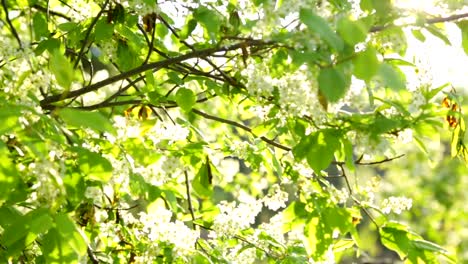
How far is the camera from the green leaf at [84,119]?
152 centimetres

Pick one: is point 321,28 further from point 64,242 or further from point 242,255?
point 242,255

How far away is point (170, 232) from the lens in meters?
2.47

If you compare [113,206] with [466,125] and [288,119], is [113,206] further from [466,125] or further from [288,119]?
[466,125]

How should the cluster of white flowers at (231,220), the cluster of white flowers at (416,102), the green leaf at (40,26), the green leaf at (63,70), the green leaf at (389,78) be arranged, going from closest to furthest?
the green leaf at (389,78), the green leaf at (63,70), the cluster of white flowers at (416,102), the cluster of white flowers at (231,220), the green leaf at (40,26)

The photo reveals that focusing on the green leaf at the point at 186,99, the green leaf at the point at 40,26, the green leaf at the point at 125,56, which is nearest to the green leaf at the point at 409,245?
the green leaf at the point at 186,99

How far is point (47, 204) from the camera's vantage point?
1836mm

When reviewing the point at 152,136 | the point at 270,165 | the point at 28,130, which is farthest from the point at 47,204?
the point at 270,165

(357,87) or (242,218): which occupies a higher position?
(357,87)

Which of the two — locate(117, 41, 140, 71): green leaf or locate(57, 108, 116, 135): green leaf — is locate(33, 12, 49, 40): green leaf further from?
locate(57, 108, 116, 135): green leaf

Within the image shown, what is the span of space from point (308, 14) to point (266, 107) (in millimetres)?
775

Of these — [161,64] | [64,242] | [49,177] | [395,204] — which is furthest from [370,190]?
[49,177]

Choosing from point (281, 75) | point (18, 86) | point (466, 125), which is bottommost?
point (466, 125)

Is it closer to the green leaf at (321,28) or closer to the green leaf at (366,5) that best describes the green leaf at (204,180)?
Answer: the green leaf at (366,5)

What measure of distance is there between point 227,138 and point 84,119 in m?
1.71
